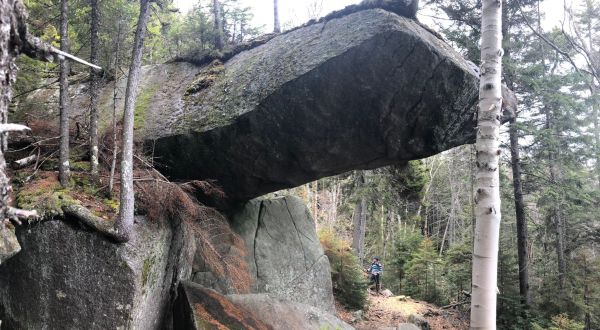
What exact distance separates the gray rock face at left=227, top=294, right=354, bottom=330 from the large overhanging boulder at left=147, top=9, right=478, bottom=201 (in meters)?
2.54

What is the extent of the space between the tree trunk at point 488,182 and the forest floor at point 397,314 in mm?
9056

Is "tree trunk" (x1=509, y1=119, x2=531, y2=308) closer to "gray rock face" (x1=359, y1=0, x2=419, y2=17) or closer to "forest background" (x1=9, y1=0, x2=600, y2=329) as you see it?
"forest background" (x1=9, y1=0, x2=600, y2=329)

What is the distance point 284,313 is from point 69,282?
4223mm

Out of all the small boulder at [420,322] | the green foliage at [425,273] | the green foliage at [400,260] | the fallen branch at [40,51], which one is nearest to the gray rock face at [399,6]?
the fallen branch at [40,51]

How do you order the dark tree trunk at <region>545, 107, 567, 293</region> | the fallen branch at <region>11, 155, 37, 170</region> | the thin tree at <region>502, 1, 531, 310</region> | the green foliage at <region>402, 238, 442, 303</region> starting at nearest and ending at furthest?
the fallen branch at <region>11, 155, 37, 170</region> < the thin tree at <region>502, 1, 531, 310</region> < the dark tree trunk at <region>545, 107, 567, 293</region> < the green foliage at <region>402, 238, 442, 303</region>

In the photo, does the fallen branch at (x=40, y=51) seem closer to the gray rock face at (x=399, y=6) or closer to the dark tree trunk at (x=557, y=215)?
the gray rock face at (x=399, y=6)

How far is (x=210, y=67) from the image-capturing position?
9070 millimetres

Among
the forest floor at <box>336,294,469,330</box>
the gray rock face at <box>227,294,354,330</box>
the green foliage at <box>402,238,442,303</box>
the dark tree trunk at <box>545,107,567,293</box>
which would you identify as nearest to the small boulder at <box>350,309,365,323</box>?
the forest floor at <box>336,294,469,330</box>

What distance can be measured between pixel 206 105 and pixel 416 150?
4354 millimetres

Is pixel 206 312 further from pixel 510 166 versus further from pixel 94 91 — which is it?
pixel 510 166

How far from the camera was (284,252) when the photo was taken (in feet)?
35.7

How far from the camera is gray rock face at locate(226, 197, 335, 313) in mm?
10281

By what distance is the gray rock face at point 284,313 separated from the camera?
785 centimetres

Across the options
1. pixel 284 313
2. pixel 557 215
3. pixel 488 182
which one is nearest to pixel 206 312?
pixel 284 313
